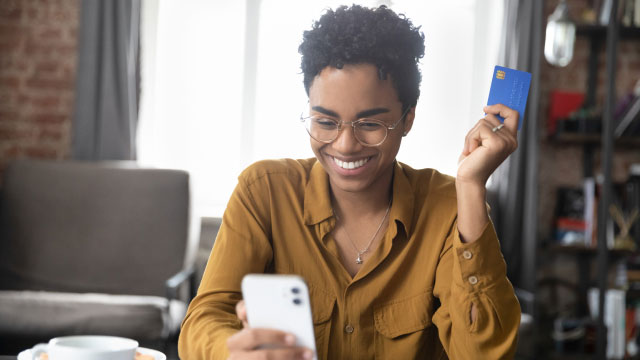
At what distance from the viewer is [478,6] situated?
3.90 metres

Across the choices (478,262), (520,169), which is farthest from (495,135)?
(520,169)

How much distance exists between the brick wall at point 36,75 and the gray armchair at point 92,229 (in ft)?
1.73

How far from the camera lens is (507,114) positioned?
3.52ft

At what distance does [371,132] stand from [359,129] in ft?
0.07

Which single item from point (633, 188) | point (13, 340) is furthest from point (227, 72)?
point (633, 188)

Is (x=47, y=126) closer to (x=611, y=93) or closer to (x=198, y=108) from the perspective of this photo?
(x=198, y=108)

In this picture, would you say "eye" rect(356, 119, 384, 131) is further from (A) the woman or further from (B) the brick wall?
(B) the brick wall

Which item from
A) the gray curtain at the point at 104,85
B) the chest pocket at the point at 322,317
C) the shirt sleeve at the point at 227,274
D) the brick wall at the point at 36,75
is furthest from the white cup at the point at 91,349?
the brick wall at the point at 36,75

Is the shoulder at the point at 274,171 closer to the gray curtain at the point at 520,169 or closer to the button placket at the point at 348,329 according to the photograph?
the button placket at the point at 348,329

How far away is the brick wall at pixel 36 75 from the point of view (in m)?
3.57

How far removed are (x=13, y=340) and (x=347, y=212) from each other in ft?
5.71

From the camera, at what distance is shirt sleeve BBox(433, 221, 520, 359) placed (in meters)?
1.08

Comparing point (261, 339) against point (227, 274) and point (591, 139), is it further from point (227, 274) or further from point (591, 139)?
point (591, 139)

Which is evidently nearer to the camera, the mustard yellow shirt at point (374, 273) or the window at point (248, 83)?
the mustard yellow shirt at point (374, 273)
